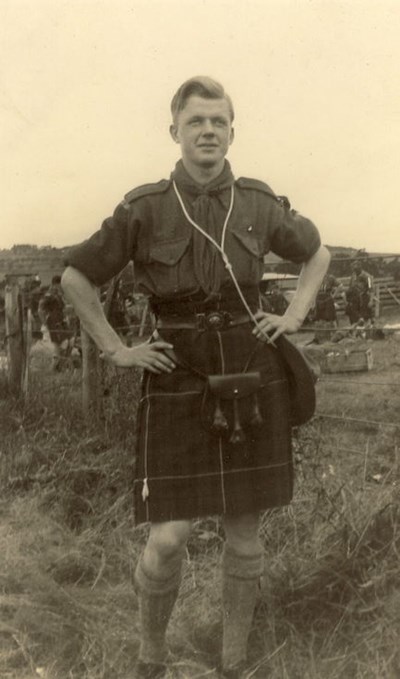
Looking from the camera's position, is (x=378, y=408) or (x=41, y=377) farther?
(x=378, y=408)

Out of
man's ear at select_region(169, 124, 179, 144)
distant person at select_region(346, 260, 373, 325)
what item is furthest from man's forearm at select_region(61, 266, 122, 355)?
distant person at select_region(346, 260, 373, 325)

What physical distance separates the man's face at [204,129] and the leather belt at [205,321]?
466mm

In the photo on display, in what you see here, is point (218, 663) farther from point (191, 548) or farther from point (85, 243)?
point (85, 243)

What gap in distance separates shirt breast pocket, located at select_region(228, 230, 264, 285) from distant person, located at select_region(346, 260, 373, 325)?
11039 millimetres

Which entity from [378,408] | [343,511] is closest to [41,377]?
[378,408]

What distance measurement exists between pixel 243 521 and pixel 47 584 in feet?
3.53

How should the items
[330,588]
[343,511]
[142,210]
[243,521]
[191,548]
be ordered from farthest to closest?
[191,548] → [343,511] → [330,588] → [243,521] → [142,210]

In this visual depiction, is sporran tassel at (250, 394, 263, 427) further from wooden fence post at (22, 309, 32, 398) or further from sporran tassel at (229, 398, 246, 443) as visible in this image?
wooden fence post at (22, 309, 32, 398)

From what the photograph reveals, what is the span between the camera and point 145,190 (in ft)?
8.10

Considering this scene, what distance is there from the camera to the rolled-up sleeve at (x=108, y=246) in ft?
7.99

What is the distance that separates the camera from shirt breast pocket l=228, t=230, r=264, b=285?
2486mm

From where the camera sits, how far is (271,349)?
259 cm

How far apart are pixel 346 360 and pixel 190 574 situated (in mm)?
7882

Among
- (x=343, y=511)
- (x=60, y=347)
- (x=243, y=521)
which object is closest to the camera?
(x=243, y=521)
